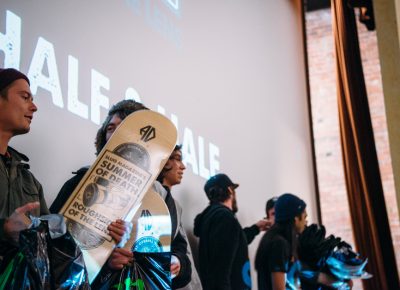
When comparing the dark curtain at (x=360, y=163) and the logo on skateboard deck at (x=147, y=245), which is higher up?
the dark curtain at (x=360, y=163)

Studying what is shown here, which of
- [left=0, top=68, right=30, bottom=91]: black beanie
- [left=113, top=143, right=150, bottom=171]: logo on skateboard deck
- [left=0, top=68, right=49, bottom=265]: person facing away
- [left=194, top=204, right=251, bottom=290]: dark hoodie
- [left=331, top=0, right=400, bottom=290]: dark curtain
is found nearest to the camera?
[left=0, top=68, right=49, bottom=265]: person facing away

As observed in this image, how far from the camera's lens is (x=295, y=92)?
5.89 metres

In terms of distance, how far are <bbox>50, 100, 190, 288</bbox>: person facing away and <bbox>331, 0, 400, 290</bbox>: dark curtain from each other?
10.9 feet

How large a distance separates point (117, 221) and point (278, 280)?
5.33 ft

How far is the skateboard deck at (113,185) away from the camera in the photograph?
1950 mm

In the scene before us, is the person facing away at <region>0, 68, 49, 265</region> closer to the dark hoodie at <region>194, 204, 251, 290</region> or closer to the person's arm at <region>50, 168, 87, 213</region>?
the person's arm at <region>50, 168, 87, 213</region>

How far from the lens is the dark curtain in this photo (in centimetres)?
532

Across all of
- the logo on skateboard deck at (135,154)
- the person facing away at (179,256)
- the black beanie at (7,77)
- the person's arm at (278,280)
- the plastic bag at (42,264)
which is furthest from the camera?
the person's arm at (278,280)

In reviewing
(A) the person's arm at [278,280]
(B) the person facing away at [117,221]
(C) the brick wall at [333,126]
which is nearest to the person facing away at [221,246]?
(A) the person's arm at [278,280]

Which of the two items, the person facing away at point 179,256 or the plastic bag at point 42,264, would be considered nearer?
the plastic bag at point 42,264

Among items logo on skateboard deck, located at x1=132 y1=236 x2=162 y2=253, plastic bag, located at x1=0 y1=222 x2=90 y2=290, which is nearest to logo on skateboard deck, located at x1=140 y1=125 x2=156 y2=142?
logo on skateboard deck, located at x1=132 y1=236 x2=162 y2=253

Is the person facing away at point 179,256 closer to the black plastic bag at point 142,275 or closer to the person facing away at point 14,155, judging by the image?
the black plastic bag at point 142,275

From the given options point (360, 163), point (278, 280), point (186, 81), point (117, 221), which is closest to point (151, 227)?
point (117, 221)

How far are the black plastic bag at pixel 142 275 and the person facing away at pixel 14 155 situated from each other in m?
0.29
